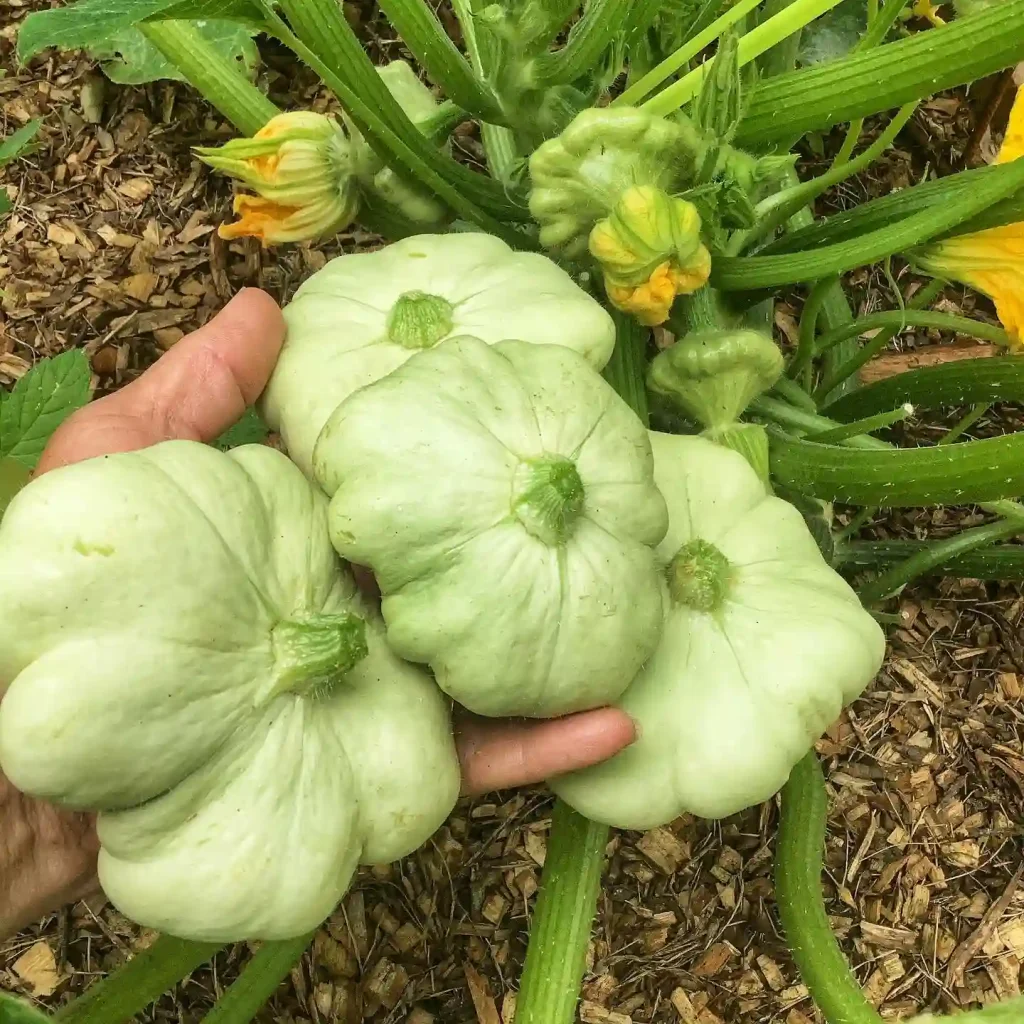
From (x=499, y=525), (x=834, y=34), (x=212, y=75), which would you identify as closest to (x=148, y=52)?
(x=212, y=75)

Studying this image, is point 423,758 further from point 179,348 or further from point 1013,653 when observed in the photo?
point 1013,653

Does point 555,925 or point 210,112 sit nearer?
point 555,925

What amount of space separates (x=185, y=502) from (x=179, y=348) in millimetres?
437

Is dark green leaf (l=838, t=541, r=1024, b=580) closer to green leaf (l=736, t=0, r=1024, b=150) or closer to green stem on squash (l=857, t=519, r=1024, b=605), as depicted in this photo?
green stem on squash (l=857, t=519, r=1024, b=605)

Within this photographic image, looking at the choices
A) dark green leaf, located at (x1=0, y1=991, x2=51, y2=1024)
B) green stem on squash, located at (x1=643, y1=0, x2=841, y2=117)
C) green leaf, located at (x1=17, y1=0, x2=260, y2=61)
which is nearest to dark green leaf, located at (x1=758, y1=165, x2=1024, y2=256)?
green stem on squash, located at (x1=643, y1=0, x2=841, y2=117)

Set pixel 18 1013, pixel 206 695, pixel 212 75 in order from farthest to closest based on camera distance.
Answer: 1. pixel 212 75
2. pixel 206 695
3. pixel 18 1013

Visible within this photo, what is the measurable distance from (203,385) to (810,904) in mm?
1047

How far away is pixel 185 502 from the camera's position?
3.44 feet

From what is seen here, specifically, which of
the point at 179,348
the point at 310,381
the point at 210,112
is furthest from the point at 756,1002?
the point at 210,112

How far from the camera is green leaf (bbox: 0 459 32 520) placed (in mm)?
1362

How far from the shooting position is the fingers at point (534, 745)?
1.20m

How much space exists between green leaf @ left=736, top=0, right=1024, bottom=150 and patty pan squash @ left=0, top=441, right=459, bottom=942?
0.79m

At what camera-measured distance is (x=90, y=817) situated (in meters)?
1.33

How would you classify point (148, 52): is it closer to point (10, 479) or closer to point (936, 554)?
point (10, 479)
